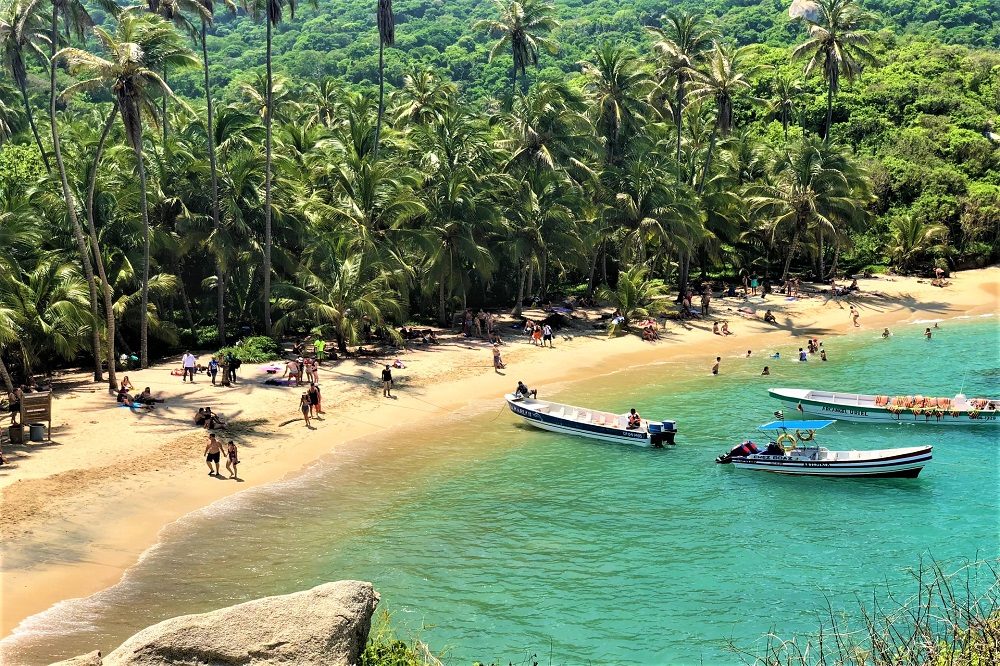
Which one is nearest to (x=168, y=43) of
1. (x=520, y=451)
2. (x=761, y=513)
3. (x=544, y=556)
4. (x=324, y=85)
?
(x=520, y=451)

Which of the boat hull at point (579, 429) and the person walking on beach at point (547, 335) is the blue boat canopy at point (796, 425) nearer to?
the boat hull at point (579, 429)

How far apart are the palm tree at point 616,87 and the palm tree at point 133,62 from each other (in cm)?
2762

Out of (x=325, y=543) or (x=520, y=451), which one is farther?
(x=520, y=451)

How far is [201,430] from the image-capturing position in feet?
103

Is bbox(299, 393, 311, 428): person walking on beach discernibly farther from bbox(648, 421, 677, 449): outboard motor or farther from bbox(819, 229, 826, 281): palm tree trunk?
bbox(819, 229, 826, 281): palm tree trunk

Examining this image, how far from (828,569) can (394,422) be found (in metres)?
17.8

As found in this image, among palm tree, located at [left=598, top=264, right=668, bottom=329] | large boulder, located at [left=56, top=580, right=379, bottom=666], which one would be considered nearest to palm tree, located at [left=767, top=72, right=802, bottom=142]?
palm tree, located at [left=598, top=264, right=668, bottom=329]

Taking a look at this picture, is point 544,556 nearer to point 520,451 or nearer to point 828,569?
point 828,569

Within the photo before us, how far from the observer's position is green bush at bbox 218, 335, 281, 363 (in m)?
40.8

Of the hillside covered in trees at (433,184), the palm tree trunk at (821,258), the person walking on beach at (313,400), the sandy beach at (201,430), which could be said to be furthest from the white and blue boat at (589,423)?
the palm tree trunk at (821,258)

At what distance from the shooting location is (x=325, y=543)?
24188 millimetres

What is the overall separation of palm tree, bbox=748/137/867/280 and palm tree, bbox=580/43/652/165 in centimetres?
1124

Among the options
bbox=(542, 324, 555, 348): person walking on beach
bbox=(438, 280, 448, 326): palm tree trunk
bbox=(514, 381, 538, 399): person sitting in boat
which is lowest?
bbox=(514, 381, 538, 399): person sitting in boat

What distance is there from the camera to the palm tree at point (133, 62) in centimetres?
3197
